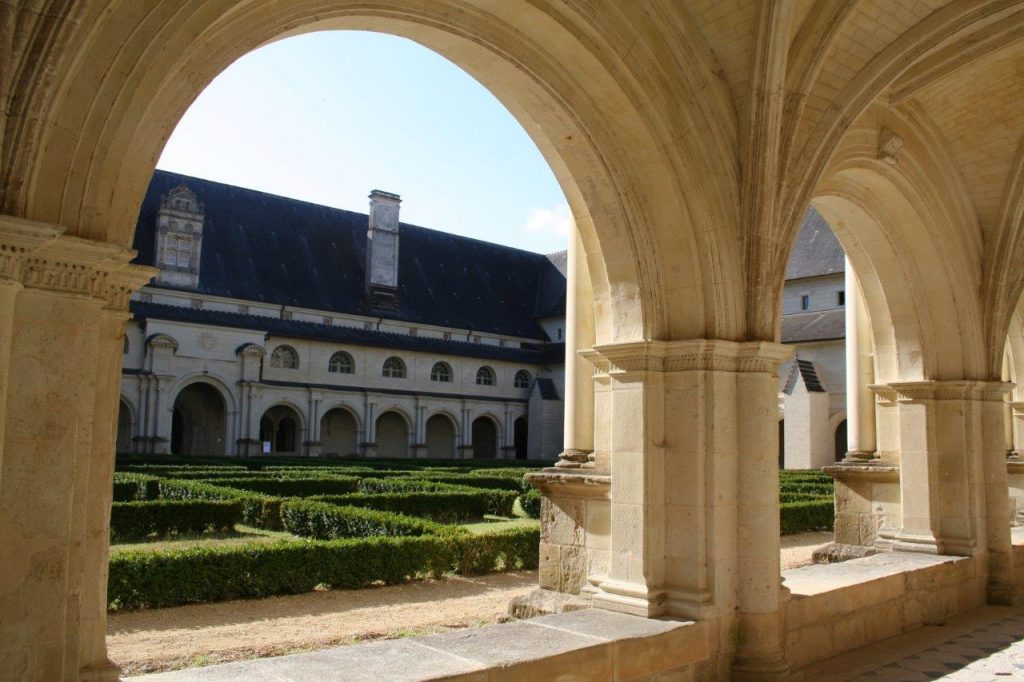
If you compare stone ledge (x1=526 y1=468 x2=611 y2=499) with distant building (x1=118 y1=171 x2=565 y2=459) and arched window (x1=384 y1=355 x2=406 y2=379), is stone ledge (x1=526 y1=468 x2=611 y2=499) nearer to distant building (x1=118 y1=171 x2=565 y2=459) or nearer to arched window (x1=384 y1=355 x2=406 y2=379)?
distant building (x1=118 y1=171 x2=565 y2=459)

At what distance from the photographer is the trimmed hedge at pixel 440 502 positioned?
1306 cm

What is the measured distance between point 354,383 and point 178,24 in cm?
3000

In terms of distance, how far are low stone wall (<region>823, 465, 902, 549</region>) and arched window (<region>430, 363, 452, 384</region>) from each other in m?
27.3

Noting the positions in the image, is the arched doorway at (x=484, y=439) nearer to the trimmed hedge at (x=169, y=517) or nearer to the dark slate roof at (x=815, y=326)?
the dark slate roof at (x=815, y=326)

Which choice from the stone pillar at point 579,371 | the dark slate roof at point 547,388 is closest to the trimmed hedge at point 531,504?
the stone pillar at point 579,371

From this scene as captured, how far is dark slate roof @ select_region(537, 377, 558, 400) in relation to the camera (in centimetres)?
3697

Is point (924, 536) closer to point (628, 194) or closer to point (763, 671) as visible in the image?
point (763, 671)

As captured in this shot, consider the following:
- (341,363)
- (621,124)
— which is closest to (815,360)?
(341,363)

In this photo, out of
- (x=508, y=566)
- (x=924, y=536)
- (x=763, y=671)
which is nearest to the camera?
(x=763, y=671)

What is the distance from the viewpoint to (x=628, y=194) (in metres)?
4.97

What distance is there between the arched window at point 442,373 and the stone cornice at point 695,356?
30.0 metres

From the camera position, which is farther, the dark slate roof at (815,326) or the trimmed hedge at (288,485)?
the dark slate roof at (815,326)

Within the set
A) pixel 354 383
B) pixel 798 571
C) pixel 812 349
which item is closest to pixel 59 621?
pixel 798 571

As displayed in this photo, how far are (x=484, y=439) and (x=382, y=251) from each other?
9.80 m
